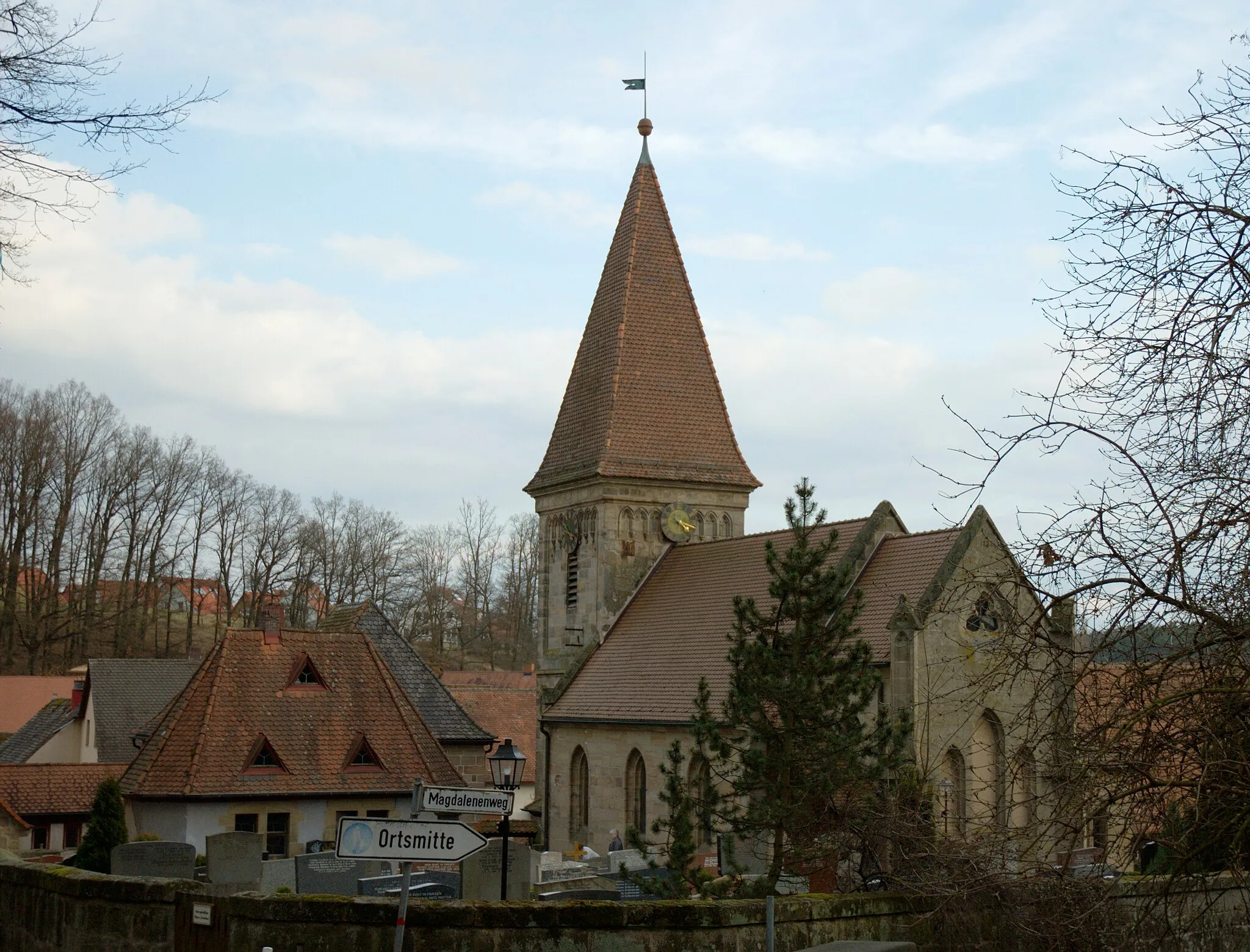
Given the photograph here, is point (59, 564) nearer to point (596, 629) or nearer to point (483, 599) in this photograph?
point (483, 599)

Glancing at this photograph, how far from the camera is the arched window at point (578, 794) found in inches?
1292

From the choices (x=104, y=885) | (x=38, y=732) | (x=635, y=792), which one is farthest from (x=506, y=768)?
(x=38, y=732)

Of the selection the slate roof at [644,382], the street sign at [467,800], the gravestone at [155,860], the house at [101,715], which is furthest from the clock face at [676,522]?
the street sign at [467,800]

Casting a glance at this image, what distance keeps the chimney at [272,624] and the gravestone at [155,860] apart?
1351 centimetres

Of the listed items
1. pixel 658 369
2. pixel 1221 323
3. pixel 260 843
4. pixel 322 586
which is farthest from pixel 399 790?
pixel 322 586

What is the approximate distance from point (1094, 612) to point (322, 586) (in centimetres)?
7183

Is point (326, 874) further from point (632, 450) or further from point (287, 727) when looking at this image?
point (632, 450)

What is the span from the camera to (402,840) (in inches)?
311

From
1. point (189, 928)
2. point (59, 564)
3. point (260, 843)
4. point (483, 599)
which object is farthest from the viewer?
point (483, 599)

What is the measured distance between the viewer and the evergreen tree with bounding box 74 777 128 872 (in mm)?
22297

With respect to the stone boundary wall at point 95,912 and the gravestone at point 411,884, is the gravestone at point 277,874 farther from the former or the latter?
the stone boundary wall at point 95,912

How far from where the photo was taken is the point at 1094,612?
299 inches

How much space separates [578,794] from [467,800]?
24.5m

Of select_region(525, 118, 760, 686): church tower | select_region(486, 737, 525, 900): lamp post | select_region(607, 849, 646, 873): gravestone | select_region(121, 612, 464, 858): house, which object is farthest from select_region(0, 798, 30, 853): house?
select_region(486, 737, 525, 900): lamp post
